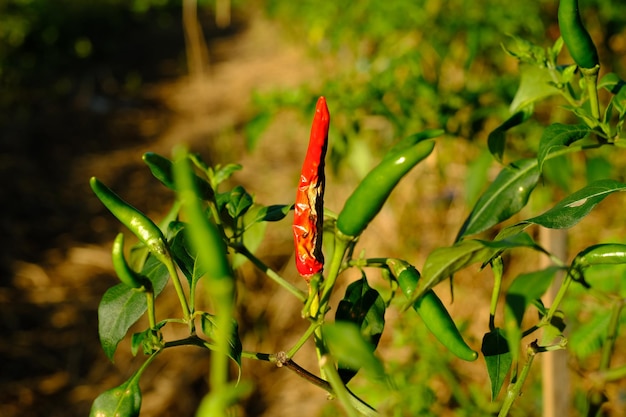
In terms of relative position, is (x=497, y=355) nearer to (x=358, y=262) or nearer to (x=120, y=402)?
(x=358, y=262)

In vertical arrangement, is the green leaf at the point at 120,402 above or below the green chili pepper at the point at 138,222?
below

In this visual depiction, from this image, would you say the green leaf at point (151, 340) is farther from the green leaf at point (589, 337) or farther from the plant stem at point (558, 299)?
the green leaf at point (589, 337)

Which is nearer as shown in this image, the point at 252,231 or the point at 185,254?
the point at 185,254

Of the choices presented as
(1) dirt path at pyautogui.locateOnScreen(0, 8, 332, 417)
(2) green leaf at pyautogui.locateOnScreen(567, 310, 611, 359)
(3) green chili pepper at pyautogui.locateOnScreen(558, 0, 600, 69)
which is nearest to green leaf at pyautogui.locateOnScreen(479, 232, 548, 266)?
(3) green chili pepper at pyautogui.locateOnScreen(558, 0, 600, 69)

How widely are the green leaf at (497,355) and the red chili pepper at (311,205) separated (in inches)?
6.0

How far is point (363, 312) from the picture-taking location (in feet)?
1.90

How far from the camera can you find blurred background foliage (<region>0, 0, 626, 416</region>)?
4.59ft

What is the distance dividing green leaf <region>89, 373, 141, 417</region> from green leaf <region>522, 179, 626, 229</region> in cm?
33

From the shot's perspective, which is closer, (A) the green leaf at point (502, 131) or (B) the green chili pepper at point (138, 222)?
(B) the green chili pepper at point (138, 222)

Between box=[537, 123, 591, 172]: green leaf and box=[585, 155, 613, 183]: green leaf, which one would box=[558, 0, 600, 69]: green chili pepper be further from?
box=[585, 155, 613, 183]: green leaf

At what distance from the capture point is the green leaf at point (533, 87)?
73cm

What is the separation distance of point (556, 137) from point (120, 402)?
0.42 metres

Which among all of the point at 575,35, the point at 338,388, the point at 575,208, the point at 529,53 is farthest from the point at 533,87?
the point at 338,388

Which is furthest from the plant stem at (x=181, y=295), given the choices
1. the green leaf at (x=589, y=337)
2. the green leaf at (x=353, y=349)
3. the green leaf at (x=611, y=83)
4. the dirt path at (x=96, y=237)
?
the dirt path at (x=96, y=237)
